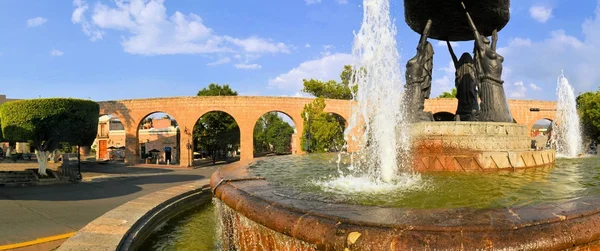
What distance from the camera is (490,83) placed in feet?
24.6

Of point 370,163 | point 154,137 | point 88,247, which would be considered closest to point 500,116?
point 370,163

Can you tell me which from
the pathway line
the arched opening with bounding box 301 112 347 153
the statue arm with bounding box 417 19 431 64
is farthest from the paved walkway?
the arched opening with bounding box 301 112 347 153

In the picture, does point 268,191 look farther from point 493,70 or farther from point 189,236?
point 493,70

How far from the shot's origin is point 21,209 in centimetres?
802

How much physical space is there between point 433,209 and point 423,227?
0.46 metres

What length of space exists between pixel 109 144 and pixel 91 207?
39.7 m

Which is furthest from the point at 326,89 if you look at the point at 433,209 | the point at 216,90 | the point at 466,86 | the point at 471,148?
the point at 433,209

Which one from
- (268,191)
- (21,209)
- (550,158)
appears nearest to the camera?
(268,191)

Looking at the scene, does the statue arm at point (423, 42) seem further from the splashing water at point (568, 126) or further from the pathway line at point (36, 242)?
the splashing water at point (568, 126)

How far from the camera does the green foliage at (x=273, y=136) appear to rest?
49.5m

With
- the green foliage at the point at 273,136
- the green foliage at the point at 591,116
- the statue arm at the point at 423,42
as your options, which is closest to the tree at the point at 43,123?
the statue arm at the point at 423,42

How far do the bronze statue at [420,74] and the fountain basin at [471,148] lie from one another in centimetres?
140

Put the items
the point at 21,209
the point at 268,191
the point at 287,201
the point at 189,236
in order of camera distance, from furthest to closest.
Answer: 1. the point at 21,209
2. the point at 189,236
3. the point at 268,191
4. the point at 287,201

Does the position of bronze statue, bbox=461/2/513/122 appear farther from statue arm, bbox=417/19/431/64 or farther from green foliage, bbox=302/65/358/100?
green foliage, bbox=302/65/358/100
